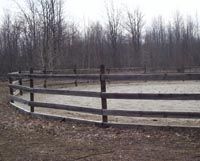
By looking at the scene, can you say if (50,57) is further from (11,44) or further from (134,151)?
(134,151)

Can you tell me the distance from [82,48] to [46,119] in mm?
47407

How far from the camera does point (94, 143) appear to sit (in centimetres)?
812

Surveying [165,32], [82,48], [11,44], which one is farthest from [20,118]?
[165,32]

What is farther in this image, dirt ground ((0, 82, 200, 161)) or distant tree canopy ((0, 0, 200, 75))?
distant tree canopy ((0, 0, 200, 75))

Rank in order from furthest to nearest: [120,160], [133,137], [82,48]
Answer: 1. [82,48]
2. [133,137]
3. [120,160]

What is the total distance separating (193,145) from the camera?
25.0 ft

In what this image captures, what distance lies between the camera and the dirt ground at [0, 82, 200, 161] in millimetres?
7023

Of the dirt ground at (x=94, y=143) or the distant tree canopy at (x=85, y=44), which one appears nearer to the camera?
the dirt ground at (x=94, y=143)

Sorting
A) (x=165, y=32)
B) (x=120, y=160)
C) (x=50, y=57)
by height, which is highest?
(x=165, y=32)

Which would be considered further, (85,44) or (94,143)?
(85,44)

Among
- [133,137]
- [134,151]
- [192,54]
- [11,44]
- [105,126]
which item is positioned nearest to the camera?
[134,151]

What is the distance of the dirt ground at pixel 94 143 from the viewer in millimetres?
7023

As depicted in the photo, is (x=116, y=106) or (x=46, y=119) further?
(x=116, y=106)

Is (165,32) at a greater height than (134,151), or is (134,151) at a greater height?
(165,32)
